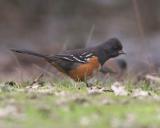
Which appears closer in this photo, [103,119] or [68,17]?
[103,119]

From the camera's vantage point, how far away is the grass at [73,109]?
567 centimetres

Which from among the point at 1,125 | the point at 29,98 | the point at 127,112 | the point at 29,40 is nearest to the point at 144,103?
the point at 127,112

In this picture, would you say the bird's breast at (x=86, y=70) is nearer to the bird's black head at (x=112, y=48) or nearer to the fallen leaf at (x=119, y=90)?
the bird's black head at (x=112, y=48)

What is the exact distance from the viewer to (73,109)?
6.16 metres

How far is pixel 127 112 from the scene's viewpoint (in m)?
6.11

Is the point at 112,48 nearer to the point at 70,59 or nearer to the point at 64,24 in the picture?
the point at 70,59

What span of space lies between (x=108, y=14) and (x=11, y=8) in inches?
146

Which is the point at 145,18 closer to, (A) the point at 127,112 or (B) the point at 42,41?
(B) the point at 42,41

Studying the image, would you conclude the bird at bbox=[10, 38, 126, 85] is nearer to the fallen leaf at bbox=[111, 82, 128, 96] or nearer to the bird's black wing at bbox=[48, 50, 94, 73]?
the bird's black wing at bbox=[48, 50, 94, 73]

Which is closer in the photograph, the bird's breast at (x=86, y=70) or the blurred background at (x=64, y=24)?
the bird's breast at (x=86, y=70)

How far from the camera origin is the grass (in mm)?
5668

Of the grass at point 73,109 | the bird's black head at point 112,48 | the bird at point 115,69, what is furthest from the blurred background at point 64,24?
the grass at point 73,109

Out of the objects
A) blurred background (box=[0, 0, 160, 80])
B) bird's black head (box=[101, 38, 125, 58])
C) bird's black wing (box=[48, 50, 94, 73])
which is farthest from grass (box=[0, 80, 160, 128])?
blurred background (box=[0, 0, 160, 80])

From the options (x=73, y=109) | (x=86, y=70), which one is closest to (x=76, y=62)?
(x=86, y=70)
